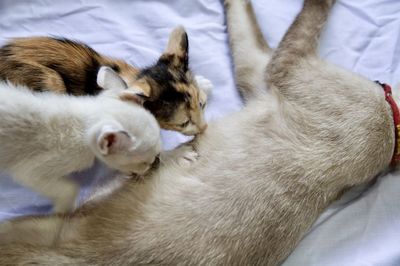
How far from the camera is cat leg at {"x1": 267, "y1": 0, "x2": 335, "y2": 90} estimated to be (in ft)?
6.75

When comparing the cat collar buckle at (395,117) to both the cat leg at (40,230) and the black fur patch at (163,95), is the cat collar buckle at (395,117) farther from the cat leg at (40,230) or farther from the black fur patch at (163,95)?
the cat leg at (40,230)

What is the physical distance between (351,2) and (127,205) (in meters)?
1.54

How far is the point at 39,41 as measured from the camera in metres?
1.94

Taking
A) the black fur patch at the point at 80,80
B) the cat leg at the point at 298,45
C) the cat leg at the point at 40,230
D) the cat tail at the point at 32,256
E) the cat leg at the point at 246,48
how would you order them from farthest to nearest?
the cat leg at the point at 246,48, the cat leg at the point at 298,45, the black fur patch at the point at 80,80, the cat leg at the point at 40,230, the cat tail at the point at 32,256

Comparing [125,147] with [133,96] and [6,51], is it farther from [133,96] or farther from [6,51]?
[6,51]

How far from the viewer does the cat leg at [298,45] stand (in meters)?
2.06

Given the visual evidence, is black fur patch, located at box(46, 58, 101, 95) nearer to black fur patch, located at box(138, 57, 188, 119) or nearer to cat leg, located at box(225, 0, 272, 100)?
black fur patch, located at box(138, 57, 188, 119)

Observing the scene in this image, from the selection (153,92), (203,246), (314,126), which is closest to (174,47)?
(153,92)

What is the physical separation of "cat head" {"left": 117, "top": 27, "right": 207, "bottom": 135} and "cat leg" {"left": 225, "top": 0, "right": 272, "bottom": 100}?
272 millimetres

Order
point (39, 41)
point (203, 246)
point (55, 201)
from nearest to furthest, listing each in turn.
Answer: point (203, 246), point (55, 201), point (39, 41)

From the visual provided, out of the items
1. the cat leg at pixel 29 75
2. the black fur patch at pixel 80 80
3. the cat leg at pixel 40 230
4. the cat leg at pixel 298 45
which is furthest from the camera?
the cat leg at pixel 298 45

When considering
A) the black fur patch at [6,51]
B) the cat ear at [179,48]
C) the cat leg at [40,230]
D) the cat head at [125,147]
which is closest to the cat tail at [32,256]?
the cat leg at [40,230]

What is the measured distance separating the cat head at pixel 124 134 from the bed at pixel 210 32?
0.31 meters

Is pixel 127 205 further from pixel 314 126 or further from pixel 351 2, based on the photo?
pixel 351 2
